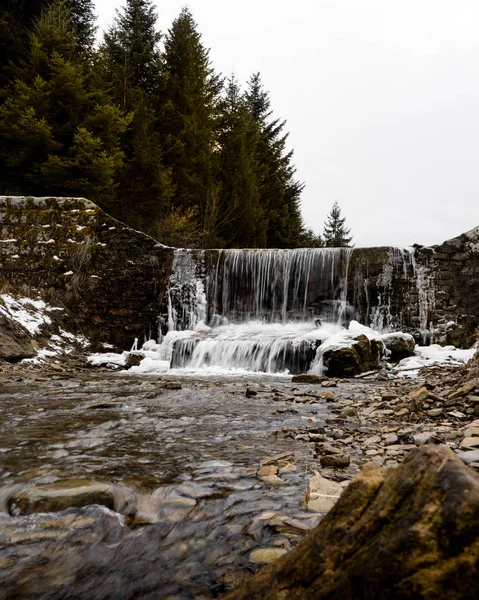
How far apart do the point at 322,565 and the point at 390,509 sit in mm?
211

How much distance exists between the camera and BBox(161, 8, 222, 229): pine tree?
21.5 m

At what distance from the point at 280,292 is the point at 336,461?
11613 millimetres

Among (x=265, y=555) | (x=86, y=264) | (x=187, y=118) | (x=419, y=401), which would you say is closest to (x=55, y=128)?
(x=86, y=264)

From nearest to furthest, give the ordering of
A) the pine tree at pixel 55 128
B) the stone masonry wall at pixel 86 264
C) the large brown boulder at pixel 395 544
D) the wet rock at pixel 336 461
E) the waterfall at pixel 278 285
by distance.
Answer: the large brown boulder at pixel 395 544, the wet rock at pixel 336 461, the stone masonry wall at pixel 86 264, the waterfall at pixel 278 285, the pine tree at pixel 55 128

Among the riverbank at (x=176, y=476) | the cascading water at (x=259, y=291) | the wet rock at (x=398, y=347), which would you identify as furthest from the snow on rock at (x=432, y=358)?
the riverbank at (x=176, y=476)

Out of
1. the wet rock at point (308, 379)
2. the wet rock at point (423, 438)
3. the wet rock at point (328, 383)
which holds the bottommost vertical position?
the wet rock at point (308, 379)

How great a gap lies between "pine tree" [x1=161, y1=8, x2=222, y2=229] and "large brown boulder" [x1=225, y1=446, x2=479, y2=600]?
20.4m

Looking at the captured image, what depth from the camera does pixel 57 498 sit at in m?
2.19

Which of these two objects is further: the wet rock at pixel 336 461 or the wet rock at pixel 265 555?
the wet rock at pixel 336 461

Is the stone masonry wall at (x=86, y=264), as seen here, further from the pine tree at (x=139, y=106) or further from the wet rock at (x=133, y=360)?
the pine tree at (x=139, y=106)

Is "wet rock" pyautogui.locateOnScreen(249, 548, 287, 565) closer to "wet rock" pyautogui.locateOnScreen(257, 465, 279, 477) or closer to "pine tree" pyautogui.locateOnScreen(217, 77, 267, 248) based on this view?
"wet rock" pyautogui.locateOnScreen(257, 465, 279, 477)

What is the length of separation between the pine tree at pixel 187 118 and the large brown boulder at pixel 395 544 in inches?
804

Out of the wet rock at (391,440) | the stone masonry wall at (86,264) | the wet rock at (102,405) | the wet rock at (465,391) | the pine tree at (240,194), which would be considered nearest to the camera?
the wet rock at (391,440)

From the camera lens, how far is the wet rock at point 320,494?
6.81 ft
